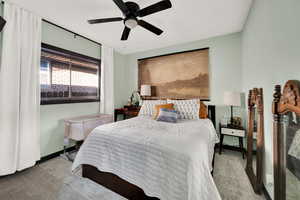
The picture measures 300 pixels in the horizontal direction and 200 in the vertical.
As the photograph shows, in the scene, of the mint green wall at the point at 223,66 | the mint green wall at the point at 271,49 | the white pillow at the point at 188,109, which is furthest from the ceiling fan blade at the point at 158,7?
the mint green wall at the point at 223,66

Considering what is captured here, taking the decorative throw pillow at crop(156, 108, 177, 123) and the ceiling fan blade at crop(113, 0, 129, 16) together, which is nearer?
the ceiling fan blade at crop(113, 0, 129, 16)

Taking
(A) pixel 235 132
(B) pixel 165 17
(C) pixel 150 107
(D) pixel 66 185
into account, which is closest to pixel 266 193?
(A) pixel 235 132

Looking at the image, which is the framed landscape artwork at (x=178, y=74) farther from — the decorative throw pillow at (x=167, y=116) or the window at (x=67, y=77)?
the window at (x=67, y=77)

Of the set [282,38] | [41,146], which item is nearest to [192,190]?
[282,38]

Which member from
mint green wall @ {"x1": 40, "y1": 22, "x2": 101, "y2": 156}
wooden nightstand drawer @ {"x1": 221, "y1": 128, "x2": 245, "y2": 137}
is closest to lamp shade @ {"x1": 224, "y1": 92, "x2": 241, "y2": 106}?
wooden nightstand drawer @ {"x1": 221, "y1": 128, "x2": 245, "y2": 137}

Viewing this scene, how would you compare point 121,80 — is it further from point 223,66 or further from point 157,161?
point 157,161

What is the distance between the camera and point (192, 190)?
3.30 ft

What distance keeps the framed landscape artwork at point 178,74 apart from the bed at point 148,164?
199 cm

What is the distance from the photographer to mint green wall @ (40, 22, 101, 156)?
2.34m

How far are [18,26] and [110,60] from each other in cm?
190

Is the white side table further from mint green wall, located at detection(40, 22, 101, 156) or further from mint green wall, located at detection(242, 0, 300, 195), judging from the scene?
mint green wall, located at detection(242, 0, 300, 195)

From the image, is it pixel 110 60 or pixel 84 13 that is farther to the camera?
pixel 110 60

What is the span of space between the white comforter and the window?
1627 mm

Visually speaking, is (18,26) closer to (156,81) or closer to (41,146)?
(41,146)
